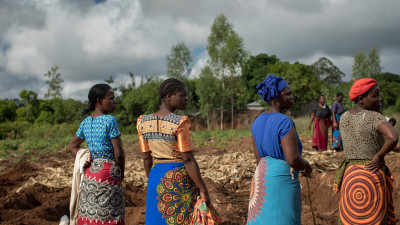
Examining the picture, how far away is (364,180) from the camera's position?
284cm

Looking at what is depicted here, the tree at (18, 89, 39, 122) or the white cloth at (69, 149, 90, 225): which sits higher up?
the tree at (18, 89, 39, 122)

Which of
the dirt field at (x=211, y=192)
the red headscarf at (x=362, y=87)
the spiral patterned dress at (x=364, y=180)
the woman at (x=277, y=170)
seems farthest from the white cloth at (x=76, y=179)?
the red headscarf at (x=362, y=87)

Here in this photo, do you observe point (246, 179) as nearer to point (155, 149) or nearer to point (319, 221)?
point (319, 221)

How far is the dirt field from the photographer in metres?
5.00

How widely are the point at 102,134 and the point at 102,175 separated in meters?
0.38

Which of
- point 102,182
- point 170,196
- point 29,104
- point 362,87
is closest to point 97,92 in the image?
point 102,182

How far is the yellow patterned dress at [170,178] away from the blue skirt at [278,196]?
561 mm

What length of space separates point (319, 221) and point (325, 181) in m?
1.68

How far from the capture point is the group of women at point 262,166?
8.21 ft

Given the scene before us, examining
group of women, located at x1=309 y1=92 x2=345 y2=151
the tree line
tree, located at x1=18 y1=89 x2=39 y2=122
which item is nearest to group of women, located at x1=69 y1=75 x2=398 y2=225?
group of women, located at x1=309 y1=92 x2=345 y2=151

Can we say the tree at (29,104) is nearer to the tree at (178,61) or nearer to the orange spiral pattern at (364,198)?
the tree at (178,61)

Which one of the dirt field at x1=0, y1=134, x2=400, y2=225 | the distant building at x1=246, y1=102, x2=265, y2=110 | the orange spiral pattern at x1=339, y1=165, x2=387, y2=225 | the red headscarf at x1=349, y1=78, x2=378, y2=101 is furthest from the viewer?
the distant building at x1=246, y1=102, x2=265, y2=110

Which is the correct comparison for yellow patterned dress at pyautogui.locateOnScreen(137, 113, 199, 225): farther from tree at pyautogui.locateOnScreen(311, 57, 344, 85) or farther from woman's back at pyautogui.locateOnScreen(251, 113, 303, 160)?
tree at pyautogui.locateOnScreen(311, 57, 344, 85)

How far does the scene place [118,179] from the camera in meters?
3.24
